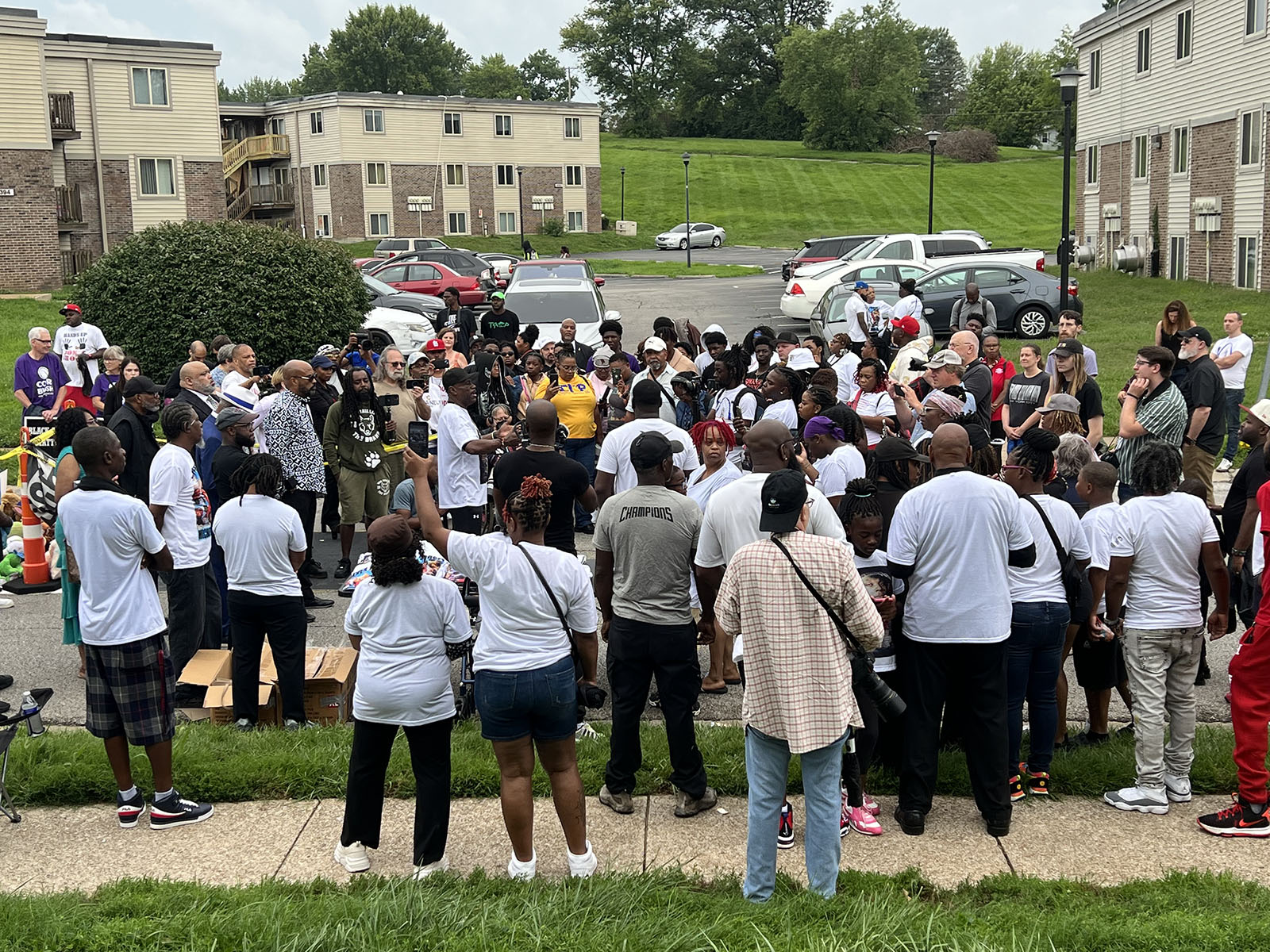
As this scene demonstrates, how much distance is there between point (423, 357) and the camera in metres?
12.8

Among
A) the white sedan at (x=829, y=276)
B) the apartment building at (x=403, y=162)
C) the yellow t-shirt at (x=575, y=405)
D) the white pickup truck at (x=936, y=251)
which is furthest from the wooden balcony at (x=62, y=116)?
the yellow t-shirt at (x=575, y=405)

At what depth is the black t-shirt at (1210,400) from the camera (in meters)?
10.3

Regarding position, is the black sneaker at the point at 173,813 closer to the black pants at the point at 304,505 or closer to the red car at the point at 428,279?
the black pants at the point at 304,505

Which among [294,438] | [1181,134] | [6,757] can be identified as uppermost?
[1181,134]

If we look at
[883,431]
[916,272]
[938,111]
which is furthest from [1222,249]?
[938,111]

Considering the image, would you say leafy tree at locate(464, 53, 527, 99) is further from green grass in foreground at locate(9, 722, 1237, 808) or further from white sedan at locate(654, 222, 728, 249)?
green grass in foreground at locate(9, 722, 1237, 808)

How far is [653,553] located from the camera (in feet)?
20.1

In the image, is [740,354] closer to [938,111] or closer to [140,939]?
[140,939]

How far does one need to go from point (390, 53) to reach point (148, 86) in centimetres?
6616

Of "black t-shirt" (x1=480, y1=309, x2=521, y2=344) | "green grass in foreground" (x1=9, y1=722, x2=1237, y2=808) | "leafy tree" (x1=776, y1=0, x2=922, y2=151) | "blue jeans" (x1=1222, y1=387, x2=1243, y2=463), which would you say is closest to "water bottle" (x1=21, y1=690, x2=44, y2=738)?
"green grass in foreground" (x1=9, y1=722, x2=1237, y2=808)

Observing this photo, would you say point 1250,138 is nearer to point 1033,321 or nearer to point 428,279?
point 1033,321

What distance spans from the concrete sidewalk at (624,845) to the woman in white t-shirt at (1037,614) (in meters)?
Result: 0.28

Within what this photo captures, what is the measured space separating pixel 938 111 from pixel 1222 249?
4291 inches

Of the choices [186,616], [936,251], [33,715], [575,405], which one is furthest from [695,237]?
[33,715]
